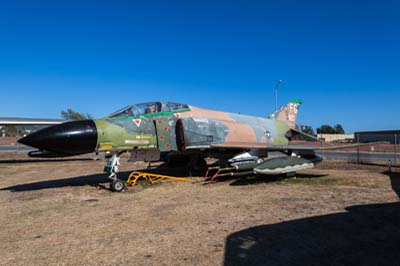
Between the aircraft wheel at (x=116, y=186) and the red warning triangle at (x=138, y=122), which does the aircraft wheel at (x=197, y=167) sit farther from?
the aircraft wheel at (x=116, y=186)

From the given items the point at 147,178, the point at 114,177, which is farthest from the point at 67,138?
the point at 147,178

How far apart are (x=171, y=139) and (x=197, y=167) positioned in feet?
9.01

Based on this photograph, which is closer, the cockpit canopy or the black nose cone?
the black nose cone

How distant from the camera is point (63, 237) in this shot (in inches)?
183

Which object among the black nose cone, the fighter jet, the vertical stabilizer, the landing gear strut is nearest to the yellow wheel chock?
the fighter jet

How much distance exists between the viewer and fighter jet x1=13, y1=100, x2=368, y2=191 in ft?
25.6

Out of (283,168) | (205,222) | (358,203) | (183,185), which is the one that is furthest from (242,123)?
(205,222)

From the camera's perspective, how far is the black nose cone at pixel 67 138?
7.39m

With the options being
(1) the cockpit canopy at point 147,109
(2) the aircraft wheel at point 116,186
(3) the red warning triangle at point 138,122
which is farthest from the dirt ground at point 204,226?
(1) the cockpit canopy at point 147,109

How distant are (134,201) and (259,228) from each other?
3536mm

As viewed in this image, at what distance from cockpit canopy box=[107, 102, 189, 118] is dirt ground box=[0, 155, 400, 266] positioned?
94.0 inches

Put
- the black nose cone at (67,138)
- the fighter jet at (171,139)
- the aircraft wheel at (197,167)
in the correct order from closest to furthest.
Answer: the black nose cone at (67,138) → the fighter jet at (171,139) → the aircraft wheel at (197,167)

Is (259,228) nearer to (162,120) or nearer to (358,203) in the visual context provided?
(358,203)

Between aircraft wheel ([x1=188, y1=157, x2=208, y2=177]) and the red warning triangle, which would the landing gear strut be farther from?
aircraft wheel ([x1=188, y1=157, x2=208, y2=177])
